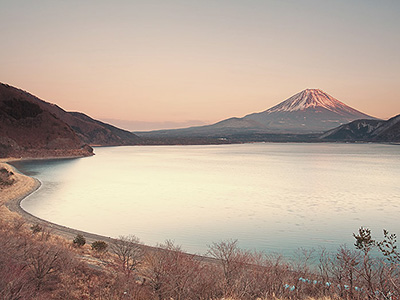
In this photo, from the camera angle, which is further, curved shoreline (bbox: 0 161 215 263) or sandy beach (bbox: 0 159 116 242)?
sandy beach (bbox: 0 159 116 242)

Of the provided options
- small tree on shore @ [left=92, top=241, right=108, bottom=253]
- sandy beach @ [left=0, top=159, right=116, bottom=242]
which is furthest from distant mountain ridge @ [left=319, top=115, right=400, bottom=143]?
small tree on shore @ [left=92, top=241, right=108, bottom=253]

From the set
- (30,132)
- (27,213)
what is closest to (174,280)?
(27,213)

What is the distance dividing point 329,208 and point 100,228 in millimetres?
13910

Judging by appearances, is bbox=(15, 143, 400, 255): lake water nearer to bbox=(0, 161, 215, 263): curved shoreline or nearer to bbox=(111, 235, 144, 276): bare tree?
bbox=(0, 161, 215, 263): curved shoreline

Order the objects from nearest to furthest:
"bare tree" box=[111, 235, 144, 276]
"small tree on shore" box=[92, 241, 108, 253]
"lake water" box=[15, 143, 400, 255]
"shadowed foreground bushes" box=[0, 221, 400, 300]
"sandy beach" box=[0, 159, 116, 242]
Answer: "shadowed foreground bushes" box=[0, 221, 400, 300] → "bare tree" box=[111, 235, 144, 276] → "small tree on shore" box=[92, 241, 108, 253] → "sandy beach" box=[0, 159, 116, 242] → "lake water" box=[15, 143, 400, 255]

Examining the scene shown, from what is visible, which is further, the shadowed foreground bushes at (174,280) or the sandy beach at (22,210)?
the sandy beach at (22,210)

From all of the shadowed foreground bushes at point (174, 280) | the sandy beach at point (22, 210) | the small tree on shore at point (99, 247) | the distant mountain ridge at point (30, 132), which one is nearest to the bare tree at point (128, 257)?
the shadowed foreground bushes at point (174, 280)

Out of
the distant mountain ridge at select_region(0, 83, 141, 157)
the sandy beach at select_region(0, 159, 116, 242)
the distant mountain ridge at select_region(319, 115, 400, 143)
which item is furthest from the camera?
the distant mountain ridge at select_region(319, 115, 400, 143)

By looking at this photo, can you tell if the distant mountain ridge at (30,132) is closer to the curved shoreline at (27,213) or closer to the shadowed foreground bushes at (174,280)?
the curved shoreline at (27,213)

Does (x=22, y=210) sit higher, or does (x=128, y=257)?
(x=128, y=257)

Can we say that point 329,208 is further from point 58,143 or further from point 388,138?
point 388,138

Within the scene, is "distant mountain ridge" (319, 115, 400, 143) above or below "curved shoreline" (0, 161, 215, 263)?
above

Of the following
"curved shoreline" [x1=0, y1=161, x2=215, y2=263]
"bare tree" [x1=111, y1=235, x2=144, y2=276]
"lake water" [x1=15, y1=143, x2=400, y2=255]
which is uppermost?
"bare tree" [x1=111, y1=235, x2=144, y2=276]

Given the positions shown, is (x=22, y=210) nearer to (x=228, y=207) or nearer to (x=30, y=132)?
(x=228, y=207)
